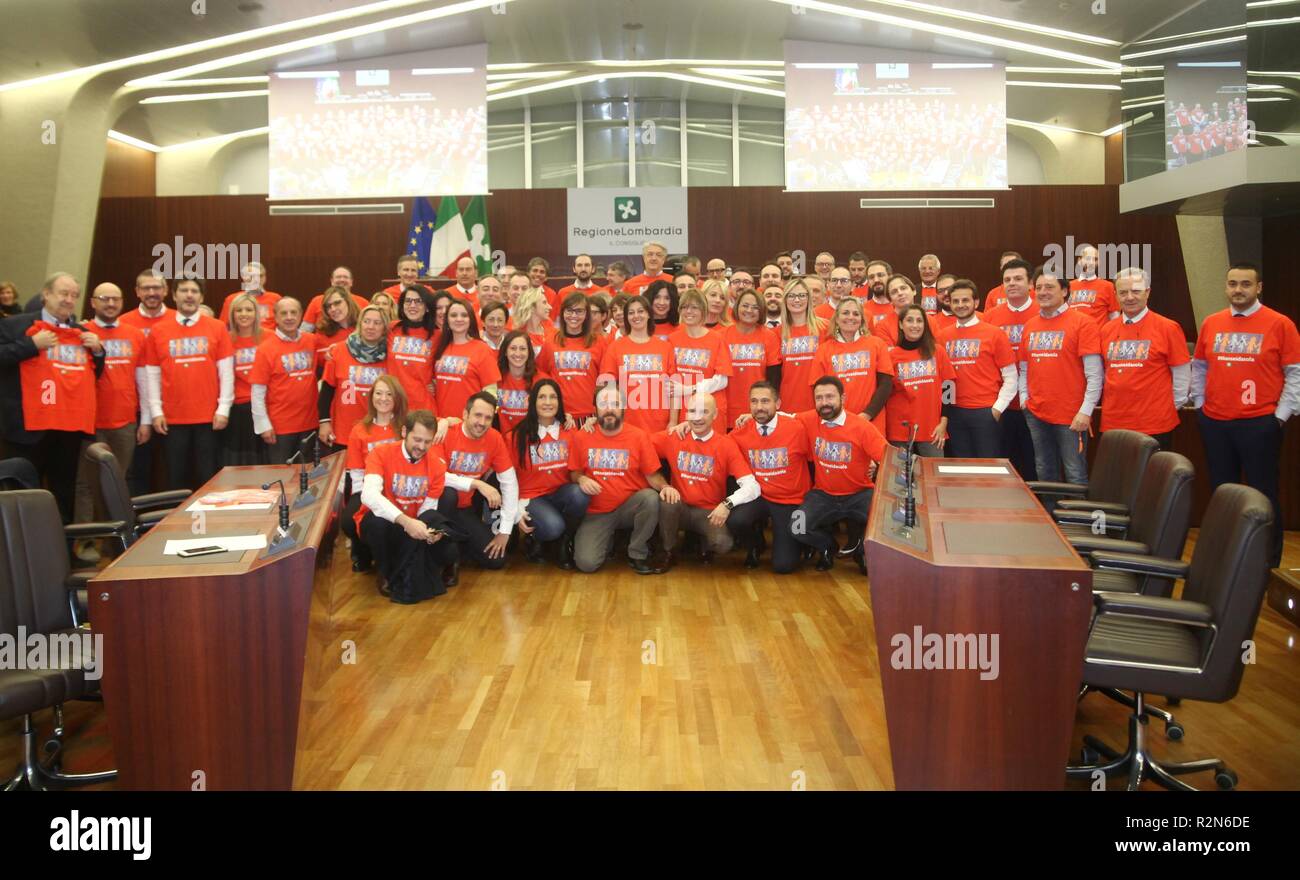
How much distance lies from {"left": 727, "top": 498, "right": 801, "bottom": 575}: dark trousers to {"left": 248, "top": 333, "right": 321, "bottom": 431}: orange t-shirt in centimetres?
280

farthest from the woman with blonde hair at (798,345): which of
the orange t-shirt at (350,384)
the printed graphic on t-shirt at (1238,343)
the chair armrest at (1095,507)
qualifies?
the orange t-shirt at (350,384)

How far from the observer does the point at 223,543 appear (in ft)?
9.72

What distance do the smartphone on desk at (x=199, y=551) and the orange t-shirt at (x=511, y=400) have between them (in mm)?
3034

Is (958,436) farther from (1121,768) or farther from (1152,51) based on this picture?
(1152,51)

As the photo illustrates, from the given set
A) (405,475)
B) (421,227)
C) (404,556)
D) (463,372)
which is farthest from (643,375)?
(421,227)

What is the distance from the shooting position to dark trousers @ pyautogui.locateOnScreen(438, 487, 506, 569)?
5.44m

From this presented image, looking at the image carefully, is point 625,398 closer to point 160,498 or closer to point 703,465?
point 703,465

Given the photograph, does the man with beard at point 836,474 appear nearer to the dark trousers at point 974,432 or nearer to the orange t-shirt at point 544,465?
the dark trousers at point 974,432

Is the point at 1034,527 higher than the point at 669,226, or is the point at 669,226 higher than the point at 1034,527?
Result: the point at 669,226

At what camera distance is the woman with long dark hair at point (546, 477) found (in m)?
5.73

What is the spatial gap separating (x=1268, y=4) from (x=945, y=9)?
11.6ft

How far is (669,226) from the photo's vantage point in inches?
417
